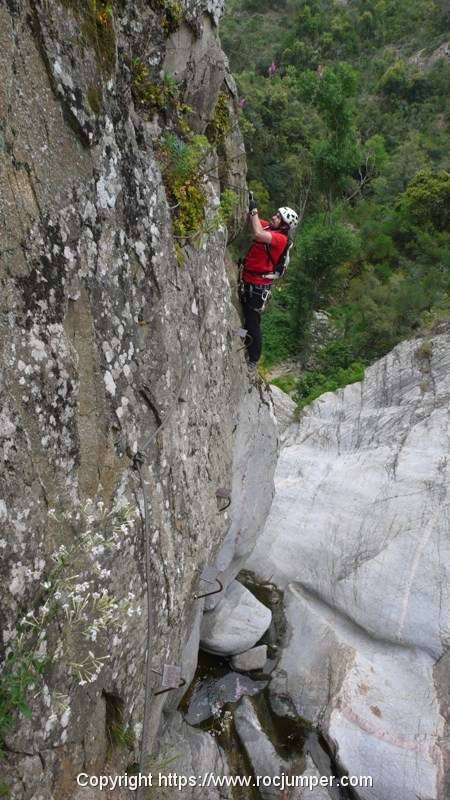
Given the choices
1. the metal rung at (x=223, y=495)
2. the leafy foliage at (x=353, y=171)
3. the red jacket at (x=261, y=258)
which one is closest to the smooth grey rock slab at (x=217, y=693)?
the metal rung at (x=223, y=495)

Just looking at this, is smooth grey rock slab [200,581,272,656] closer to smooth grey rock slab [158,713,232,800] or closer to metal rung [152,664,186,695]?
smooth grey rock slab [158,713,232,800]

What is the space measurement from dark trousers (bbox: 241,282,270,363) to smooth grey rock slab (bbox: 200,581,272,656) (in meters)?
3.57

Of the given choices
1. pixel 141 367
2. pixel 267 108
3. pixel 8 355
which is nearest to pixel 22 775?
pixel 8 355

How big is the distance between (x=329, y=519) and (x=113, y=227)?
6.92 m

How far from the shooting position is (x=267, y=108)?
23.1 meters

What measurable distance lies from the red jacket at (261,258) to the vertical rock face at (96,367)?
153 cm

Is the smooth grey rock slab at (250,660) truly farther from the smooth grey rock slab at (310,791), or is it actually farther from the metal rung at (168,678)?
the metal rung at (168,678)

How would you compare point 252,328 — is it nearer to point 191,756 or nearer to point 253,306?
point 253,306

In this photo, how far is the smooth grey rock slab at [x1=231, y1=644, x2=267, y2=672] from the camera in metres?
7.69

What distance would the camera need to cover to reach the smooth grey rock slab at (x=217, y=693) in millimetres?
6910

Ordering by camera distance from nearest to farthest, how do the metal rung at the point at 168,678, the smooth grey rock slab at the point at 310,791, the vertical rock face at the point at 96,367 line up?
the vertical rock face at the point at 96,367 < the metal rung at the point at 168,678 < the smooth grey rock slab at the point at 310,791

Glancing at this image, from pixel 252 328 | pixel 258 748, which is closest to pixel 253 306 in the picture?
pixel 252 328

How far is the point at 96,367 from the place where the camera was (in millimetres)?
3955

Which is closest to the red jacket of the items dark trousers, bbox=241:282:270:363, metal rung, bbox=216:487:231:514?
dark trousers, bbox=241:282:270:363
